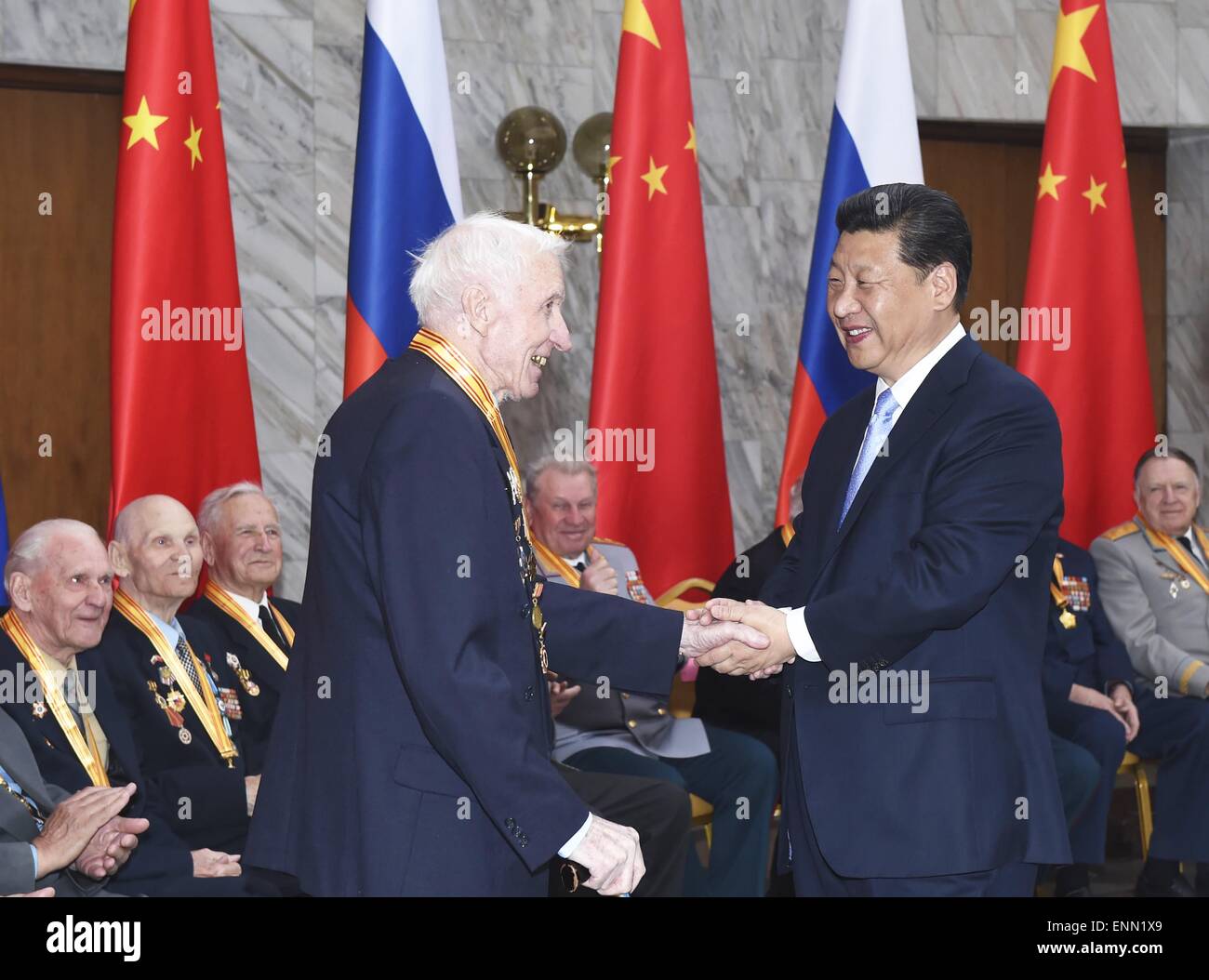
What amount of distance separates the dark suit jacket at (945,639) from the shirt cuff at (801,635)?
0.06ft

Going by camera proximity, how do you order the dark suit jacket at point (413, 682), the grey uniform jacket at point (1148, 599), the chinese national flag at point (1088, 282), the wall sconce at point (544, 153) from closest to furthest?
the dark suit jacket at point (413, 682), the grey uniform jacket at point (1148, 599), the chinese national flag at point (1088, 282), the wall sconce at point (544, 153)

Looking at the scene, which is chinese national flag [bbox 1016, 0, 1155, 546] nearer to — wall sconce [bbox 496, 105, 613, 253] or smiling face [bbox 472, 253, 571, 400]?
wall sconce [bbox 496, 105, 613, 253]

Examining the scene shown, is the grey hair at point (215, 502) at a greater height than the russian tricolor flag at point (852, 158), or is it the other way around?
the russian tricolor flag at point (852, 158)

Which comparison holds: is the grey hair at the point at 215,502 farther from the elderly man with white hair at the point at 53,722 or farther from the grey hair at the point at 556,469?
the grey hair at the point at 556,469

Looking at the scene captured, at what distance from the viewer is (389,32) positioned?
4828mm

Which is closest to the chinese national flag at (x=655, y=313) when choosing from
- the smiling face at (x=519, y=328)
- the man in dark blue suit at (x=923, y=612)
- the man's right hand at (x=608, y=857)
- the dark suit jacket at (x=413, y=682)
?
the man in dark blue suit at (x=923, y=612)

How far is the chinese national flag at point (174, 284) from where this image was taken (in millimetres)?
4559

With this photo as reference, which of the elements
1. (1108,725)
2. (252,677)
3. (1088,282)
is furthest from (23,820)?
(1088,282)

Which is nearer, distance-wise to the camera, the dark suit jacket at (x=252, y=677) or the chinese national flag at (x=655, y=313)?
the dark suit jacket at (x=252, y=677)

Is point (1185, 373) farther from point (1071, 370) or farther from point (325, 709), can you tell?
point (325, 709)

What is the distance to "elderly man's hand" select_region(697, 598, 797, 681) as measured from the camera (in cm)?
268

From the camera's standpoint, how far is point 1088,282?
19.3 feet

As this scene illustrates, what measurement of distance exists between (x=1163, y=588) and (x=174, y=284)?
369cm

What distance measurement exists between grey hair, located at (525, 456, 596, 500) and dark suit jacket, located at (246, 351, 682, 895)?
2.73m
